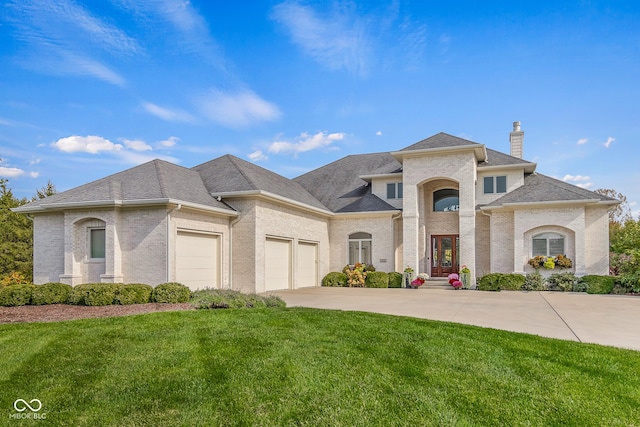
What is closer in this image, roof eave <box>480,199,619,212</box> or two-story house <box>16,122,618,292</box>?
two-story house <box>16,122,618,292</box>

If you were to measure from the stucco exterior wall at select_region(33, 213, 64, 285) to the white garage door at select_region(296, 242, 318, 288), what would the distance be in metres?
9.65

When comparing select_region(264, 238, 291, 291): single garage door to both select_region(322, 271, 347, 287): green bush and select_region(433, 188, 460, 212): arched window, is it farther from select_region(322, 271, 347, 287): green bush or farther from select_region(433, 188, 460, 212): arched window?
select_region(433, 188, 460, 212): arched window

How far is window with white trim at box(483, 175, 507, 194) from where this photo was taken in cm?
2197

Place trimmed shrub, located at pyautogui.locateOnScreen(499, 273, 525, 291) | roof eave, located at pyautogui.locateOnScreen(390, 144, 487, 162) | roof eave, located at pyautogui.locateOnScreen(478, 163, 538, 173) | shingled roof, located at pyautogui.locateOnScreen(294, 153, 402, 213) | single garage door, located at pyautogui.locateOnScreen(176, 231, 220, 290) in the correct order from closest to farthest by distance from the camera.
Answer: single garage door, located at pyautogui.locateOnScreen(176, 231, 220, 290), trimmed shrub, located at pyautogui.locateOnScreen(499, 273, 525, 291), roof eave, located at pyautogui.locateOnScreen(390, 144, 487, 162), roof eave, located at pyautogui.locateOnScreen(478, 163, 538, 173), shingled roof, located at pyautogui.locateOnScreen(294, 153, 402, 213)

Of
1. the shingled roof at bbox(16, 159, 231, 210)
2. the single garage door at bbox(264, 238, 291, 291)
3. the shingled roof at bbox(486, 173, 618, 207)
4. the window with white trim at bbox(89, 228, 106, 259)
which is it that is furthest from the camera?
the shingled roof at bbox(486, 173, 618, 207)

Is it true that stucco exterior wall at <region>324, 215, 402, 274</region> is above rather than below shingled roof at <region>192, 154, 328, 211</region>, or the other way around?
below

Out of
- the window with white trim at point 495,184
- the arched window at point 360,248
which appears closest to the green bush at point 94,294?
the arched window at point 360,248

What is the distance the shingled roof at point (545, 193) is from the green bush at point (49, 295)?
18.1 m

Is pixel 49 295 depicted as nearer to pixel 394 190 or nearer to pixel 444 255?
pixel 394 190

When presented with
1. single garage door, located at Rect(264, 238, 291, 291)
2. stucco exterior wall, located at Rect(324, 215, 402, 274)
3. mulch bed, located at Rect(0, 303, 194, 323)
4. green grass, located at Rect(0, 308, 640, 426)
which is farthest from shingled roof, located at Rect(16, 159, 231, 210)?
stucco exterior wall, located at Rect(324, 215, 402, 274)

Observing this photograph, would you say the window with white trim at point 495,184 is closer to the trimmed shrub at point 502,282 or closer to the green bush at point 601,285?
the trimmed shrub at point 502,282

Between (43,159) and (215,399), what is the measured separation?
16466mm

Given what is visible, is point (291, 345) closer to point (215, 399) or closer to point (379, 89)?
point (215, 399)

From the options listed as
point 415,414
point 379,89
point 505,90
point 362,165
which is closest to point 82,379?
point 415,414
